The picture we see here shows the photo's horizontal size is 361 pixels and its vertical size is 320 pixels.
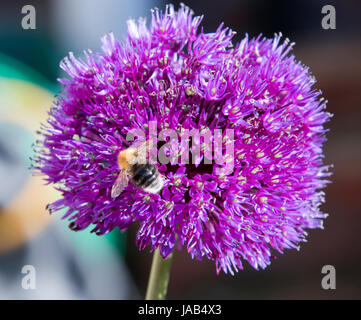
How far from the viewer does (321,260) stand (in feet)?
12.0

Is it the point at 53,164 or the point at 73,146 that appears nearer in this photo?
the point at 73,146

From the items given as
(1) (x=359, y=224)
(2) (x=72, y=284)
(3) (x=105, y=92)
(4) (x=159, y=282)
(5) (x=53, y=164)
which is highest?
(3) (x=105, y=92)

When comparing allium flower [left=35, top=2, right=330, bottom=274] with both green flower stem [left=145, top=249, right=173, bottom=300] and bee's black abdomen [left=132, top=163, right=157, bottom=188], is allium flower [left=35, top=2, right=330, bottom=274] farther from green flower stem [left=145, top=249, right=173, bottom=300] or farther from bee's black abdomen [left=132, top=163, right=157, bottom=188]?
green flower stem [left=145, top=249, right=173, bottom=300]

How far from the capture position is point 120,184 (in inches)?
47.2

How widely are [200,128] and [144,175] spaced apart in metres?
0.20

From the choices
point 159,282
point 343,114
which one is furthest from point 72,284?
point 343,114

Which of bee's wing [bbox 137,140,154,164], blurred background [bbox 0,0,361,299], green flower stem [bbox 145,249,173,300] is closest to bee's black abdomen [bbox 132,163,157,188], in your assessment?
bee's wing [bbox 137,140,154,164]

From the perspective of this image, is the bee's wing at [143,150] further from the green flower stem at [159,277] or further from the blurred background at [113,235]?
the blurred background at [113,235]

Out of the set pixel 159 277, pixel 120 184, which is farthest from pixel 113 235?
pixel 120 184

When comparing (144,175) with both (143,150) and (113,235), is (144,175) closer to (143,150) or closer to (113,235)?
(143,150)

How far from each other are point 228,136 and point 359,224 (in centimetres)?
280

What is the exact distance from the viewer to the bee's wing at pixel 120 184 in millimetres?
1185

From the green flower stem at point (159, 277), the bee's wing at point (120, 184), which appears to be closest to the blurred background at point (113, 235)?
the green flower stem at point (159, 277)

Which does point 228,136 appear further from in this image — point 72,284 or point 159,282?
point 72,284
